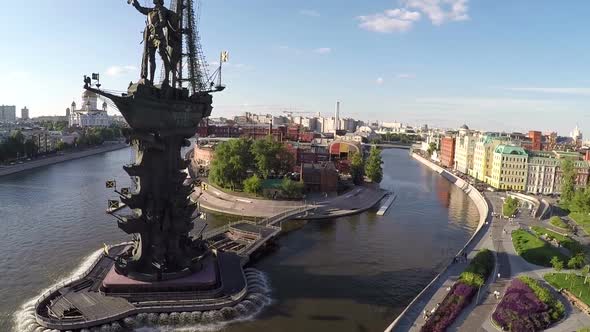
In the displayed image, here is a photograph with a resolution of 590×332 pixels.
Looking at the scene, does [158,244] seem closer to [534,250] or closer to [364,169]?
[534,250]

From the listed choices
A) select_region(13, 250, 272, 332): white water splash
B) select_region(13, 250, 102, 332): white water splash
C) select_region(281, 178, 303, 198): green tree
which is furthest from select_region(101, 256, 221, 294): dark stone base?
select_region(281, 178, 303, 198): green tree

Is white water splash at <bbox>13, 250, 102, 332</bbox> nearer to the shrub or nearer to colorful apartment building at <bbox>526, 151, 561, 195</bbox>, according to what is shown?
the shrub

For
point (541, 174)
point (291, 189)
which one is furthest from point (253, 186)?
point (541, 174)

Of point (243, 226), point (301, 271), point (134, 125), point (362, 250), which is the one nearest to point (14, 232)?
point (243, 226)

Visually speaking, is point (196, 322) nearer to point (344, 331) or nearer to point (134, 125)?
point (344, 331)

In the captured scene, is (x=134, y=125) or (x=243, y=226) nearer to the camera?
(x=134, y=125)
